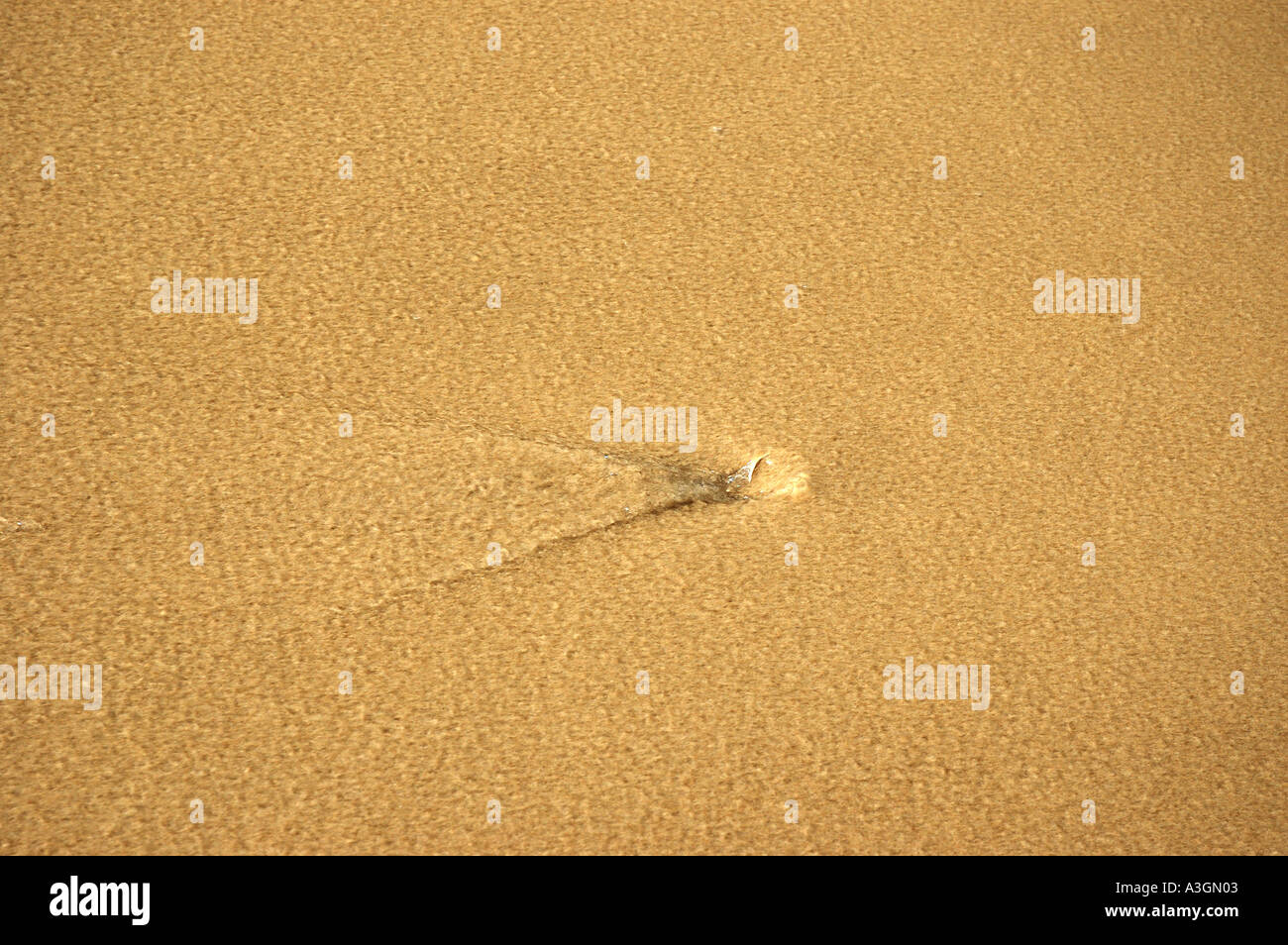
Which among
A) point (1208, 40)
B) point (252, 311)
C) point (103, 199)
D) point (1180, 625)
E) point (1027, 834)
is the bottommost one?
point (1027, 834)

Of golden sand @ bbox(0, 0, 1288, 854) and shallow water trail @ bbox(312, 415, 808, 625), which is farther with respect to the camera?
shallow water trail @ bbox(312, 415, 808, 625)

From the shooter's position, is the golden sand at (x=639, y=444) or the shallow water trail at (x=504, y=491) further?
the shallow water trail at (x=504, y=491)

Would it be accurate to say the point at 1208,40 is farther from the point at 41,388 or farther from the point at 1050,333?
the point at 41,388

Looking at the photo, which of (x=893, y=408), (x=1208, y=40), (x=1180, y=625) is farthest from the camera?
(x=1208, y=40)

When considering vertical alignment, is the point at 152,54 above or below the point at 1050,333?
above

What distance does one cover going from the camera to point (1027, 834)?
2.92 feet

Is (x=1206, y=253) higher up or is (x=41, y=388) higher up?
(x=1206, y=253)

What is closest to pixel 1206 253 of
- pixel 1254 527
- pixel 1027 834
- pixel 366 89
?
pixel 1254 527

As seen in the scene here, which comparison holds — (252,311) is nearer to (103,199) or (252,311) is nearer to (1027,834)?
(103,199)

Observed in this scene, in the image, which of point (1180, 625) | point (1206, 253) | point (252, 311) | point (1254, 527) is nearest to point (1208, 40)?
point (1206, 253)

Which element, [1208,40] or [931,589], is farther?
[1208,40]

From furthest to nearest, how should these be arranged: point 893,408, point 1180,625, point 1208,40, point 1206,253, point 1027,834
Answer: point 1208,40
point 1206,253
point 893,408
point 1180,625
point 1027,834

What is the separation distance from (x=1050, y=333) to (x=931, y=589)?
0.39m

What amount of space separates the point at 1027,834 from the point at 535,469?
574 millimetres
